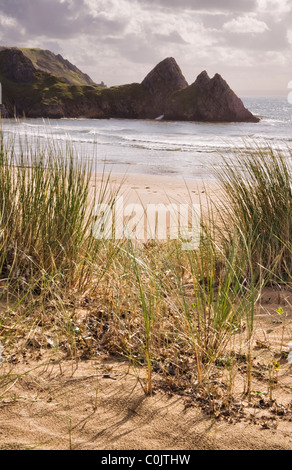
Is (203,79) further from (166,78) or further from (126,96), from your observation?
(126,96)

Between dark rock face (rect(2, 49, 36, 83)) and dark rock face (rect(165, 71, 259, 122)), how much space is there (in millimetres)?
17031

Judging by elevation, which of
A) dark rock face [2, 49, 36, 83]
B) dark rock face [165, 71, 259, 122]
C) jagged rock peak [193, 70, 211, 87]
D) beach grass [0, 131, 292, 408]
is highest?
dark rock face [2, 49, 36, 83]

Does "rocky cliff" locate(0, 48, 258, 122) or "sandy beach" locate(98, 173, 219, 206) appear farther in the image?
"rocky cliff" locate(0, 48, 258, 122)

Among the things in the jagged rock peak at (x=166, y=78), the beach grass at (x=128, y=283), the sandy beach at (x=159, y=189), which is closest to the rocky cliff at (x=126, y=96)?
the jagged rock peak at (x=166, y=78)

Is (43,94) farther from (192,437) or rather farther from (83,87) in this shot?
(192,437)

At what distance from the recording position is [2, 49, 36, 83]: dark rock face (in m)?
50.2

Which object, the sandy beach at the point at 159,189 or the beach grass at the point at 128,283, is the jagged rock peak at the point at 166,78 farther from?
the beach grass at the point at 128,283

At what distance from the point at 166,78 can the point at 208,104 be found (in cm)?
830

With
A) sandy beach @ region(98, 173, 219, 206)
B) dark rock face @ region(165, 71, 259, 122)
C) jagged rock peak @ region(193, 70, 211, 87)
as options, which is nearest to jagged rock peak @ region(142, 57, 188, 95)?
dark rock face @ region(165, 71, 259, 122)

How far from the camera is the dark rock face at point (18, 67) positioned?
50156 millimetres

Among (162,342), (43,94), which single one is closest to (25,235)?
(162,342)

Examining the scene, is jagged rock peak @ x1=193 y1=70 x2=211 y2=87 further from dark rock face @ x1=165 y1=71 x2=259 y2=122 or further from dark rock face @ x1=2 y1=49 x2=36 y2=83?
dark rock face @ x1=2 y1=49 x2=36 y2=83

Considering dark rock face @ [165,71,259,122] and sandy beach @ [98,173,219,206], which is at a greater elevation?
dark rock face @ [165,71,259,122]
